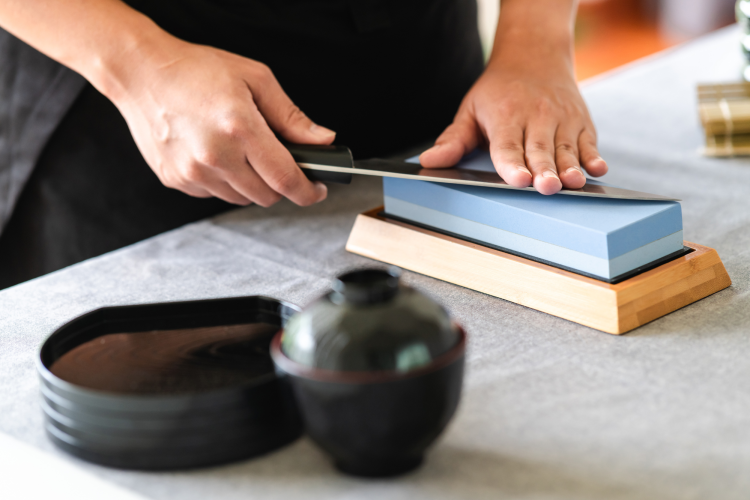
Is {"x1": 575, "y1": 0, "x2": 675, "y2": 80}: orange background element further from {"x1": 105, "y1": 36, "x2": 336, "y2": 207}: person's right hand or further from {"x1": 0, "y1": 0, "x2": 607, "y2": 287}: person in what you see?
{"x1": 105, "y1": 36, "x2": 336, "y2": 207}: person's right hand

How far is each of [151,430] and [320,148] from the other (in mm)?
388

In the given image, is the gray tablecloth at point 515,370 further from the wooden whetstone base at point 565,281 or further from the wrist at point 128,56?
the wrist at point 128,56

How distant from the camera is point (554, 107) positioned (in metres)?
0.82

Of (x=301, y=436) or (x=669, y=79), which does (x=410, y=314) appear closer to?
(x=301, y=436)

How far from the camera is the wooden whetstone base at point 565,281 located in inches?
22.4

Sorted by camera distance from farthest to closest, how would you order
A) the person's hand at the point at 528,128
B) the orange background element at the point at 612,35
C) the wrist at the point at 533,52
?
the orange background element at the point at 612,35
the wrist at the point at 533,52
the person's hand at the point at 528,128

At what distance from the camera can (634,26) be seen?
14.0 ft

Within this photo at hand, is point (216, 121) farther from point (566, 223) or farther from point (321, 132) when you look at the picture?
point (566, 223)

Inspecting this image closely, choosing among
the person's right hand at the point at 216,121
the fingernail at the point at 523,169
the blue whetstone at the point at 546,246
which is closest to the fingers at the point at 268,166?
the person's right hand at the point at 216,121

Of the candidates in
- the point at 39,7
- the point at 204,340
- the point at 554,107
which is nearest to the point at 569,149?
the point at 554,107

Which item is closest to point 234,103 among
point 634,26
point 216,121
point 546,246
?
point 216,121


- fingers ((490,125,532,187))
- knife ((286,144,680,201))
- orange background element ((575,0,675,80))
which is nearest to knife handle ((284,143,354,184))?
knife ((286,144,680,201))

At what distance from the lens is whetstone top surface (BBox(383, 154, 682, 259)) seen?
0.57 meters

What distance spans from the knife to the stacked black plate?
210mm
